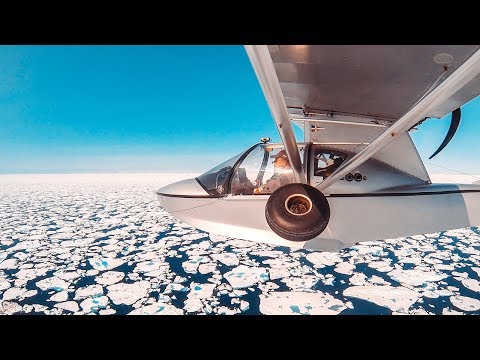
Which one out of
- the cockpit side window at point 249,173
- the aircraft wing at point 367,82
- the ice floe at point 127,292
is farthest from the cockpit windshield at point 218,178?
the ice floe at point 127,292

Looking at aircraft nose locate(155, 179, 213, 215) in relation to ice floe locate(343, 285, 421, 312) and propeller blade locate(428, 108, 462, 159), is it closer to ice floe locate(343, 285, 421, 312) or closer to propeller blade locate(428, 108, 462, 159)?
propeller blade locate(428, 108, 462, 159)

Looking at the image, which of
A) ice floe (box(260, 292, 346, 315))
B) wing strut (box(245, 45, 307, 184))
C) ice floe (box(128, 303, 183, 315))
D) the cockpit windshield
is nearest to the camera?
wing strut (box(245, 45, 307, 184))

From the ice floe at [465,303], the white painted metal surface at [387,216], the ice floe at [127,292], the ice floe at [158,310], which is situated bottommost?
the ice floe at [158,310]

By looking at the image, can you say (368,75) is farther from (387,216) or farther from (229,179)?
(229,179)

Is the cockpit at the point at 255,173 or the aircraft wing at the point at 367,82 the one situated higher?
the aircraft wing at the point at 367,82

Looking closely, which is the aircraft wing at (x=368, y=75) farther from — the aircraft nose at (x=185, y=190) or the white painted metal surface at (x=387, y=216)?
the aircraft nose at (x=185, y=190)

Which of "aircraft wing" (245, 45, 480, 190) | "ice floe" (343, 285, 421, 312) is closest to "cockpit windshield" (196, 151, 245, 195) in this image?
"aircraft wing" (245, 45, 480, 190)
